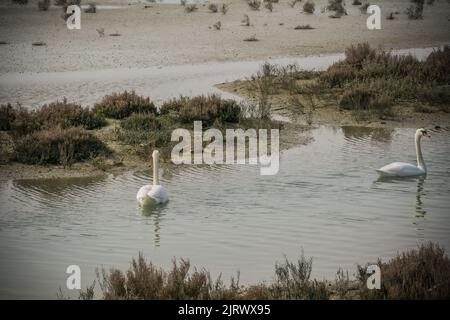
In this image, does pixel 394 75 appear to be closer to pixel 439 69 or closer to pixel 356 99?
pixel 439 69

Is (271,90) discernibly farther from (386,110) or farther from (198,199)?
(198,199)

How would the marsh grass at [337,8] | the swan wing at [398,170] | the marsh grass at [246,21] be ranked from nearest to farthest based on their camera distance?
the swan wing at [398,170] → the marsh grass at [246,21] → the marsh grass at [337,8]

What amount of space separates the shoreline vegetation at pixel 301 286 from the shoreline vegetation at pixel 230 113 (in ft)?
23.4

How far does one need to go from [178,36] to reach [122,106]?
1814 cm

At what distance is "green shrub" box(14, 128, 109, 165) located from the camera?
15586mm

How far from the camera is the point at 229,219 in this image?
11586mm

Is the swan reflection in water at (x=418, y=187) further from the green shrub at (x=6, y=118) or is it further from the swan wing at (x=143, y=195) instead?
the green shrub at (x=6, y=118)

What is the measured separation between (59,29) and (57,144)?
2349cm

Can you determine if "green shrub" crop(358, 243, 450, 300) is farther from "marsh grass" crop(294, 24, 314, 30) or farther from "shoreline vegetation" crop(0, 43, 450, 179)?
"marsh grass" crop(294, 24, 314, 30)

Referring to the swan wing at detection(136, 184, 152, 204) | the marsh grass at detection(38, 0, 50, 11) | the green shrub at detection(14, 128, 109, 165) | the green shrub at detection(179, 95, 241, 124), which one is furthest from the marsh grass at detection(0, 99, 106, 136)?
the marsh grass at detection(38, 0, 50, 11)

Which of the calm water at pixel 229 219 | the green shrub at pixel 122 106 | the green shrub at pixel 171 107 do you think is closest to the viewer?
the calm water at pixel 229 219

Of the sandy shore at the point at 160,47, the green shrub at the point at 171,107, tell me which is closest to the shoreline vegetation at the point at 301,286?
the sandy shore at the point at 160,47

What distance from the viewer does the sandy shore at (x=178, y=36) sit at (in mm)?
30875

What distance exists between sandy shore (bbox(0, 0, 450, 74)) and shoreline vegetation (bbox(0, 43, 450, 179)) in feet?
25.5
